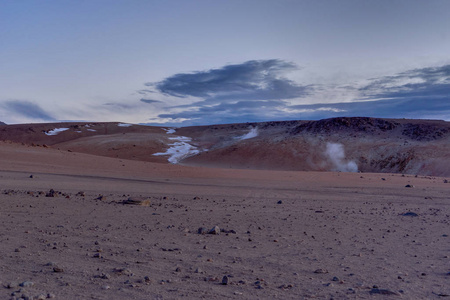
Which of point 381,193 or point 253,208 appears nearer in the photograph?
point 253,208

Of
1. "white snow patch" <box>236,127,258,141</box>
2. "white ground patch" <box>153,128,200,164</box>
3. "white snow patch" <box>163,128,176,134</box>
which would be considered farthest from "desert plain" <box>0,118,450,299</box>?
"white snow patch" <box>163,128,176,134</box>

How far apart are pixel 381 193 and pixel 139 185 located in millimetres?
10090

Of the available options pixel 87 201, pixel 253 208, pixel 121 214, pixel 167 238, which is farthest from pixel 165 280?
pixel 87 201

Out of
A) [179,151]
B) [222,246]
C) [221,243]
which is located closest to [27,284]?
[222,246]

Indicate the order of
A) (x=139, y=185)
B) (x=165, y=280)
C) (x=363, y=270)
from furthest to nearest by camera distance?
(x=139, y=185) < (x=363, y=270) < (x=165, y=280)

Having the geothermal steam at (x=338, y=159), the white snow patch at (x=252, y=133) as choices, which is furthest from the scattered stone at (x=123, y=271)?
the white snow patch at (x=252, y=133)

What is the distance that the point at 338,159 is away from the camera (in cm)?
3953

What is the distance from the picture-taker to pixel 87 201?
12.6m

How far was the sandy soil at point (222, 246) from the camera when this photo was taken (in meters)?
5.08

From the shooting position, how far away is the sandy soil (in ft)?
16.7

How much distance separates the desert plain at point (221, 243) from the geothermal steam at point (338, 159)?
20.4 m

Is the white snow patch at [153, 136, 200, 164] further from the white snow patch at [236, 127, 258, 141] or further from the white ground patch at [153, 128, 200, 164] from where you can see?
the white snow patch at [236, 127, 258, 141]

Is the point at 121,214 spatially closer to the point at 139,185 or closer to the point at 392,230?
the point at 392,230

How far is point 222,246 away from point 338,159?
33.9 meters
